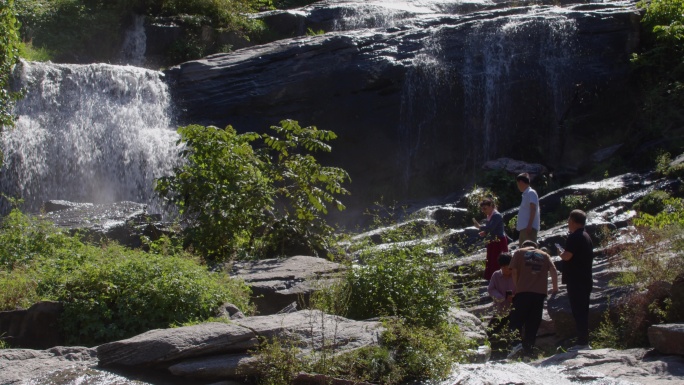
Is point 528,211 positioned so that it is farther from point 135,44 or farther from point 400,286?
point 135,44

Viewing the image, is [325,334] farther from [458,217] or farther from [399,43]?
[399,43]

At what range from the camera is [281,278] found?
9.55 metres

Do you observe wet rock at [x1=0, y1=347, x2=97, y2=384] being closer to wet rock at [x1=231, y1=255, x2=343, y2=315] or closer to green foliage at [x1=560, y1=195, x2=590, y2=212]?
wet rock at [x1=231, y1=255, x2=343, y2=315]

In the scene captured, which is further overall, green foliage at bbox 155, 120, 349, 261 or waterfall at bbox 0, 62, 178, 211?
waterfall at bbox 0, 62, 178, 211

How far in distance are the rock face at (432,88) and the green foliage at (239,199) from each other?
7660mm

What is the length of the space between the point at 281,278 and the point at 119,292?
235 centimetres

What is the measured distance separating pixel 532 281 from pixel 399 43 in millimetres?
12498

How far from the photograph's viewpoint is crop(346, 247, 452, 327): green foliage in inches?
280

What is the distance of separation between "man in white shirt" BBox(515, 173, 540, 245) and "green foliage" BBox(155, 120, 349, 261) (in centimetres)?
257

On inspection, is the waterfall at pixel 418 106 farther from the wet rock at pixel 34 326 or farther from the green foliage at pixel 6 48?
the wet rock at pixel 34 326

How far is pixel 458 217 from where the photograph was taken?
53.8 feet

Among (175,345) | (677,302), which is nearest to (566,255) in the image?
(677,302)

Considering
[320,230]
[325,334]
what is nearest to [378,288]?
[325,334]

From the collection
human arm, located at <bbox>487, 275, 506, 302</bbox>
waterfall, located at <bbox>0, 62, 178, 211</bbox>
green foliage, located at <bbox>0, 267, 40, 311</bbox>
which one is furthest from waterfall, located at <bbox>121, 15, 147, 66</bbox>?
human arm, located at <bbox>487, 275, 506, 302</bbox>
